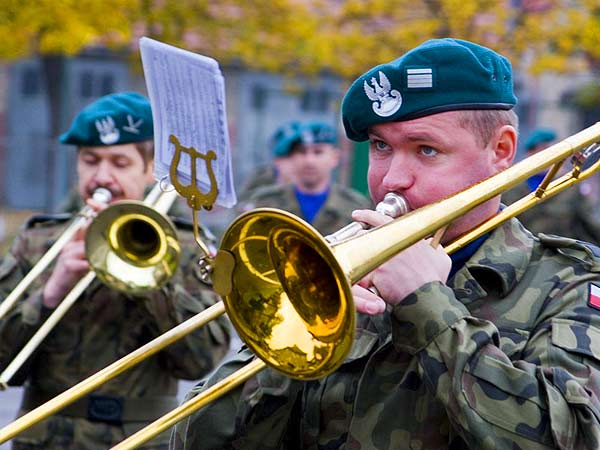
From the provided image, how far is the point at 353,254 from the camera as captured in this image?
7.89ft

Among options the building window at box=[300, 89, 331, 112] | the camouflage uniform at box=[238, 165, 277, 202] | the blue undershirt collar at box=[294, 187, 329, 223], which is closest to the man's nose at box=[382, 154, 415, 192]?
the blue undershirt collar at box=[294, 187, 329, 223]

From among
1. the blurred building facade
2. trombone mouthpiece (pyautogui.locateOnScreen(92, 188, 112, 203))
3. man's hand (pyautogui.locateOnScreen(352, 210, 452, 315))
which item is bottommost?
man's hand (pyautogui.locateOnScreen(352, 210, 452, 315))

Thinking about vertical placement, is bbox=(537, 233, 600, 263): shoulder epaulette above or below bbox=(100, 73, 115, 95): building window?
below

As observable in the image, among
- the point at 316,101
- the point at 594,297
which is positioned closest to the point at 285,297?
the point at 594,297

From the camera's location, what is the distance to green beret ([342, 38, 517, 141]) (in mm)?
2732

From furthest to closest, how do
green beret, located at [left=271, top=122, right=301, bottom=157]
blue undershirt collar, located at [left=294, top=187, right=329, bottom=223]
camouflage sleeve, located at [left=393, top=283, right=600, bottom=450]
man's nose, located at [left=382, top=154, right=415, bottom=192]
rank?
1. green beret, located at [left=271, top=122, right=301, bottom=157]
2. blue undershirt collar, located at [left=294, top=187, right=329, bottom=223]
3. man's nose, located at [left=382, top=154, right=415, bottom=192]
4. camouflage sleeve, located at [left=393, top=283, right=600, bottom=450]

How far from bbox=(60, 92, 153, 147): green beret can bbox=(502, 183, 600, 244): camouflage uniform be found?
5551 mm

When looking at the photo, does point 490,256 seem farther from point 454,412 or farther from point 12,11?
point 12,11

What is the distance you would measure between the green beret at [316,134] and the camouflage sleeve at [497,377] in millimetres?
6834

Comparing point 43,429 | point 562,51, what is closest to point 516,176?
point 43,429

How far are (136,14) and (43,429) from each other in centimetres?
878

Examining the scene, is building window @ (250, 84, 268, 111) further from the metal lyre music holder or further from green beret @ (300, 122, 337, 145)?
the metal lyre music holder

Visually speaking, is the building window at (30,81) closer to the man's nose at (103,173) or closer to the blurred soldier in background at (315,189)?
the blurred soldier in background at (315,189)

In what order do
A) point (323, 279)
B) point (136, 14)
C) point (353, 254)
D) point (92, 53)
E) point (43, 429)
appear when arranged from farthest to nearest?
point (92, 53)
point (136, 14)
point (43, 429)
point (323, 279)
point (353, 254)
